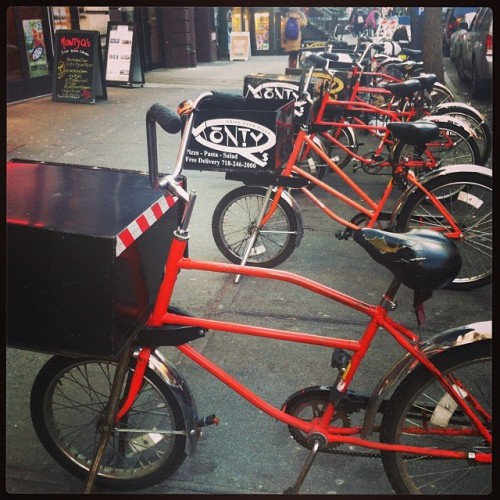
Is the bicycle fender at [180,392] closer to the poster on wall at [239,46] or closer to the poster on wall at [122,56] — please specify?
the poster on wall at [122,56]

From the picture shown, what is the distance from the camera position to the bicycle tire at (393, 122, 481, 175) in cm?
591

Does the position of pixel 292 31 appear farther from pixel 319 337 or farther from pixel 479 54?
pixel 319 337

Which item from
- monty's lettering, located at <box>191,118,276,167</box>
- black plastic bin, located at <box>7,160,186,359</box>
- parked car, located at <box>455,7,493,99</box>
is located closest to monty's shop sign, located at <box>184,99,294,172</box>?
monty's lettering, located at <box>191,118,276,167</box>

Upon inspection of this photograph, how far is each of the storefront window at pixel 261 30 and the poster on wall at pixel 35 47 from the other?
1209 centimetres

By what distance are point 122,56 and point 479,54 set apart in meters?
7.17

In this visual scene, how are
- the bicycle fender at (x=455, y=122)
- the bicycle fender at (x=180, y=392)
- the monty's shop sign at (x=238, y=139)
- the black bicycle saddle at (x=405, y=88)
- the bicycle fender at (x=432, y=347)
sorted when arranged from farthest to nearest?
1. the bicycle fender at (x=455, y=122)
2. the black bicycle saddle at (x=405, y=88)
3. the monty's shop sign at (x=238, y=139)
4. the bicycle fender at (x=180, y=392)
5. the bicycle fender at (x=432, y=347)

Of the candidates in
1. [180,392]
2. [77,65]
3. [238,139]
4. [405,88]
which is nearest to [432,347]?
[180,392]

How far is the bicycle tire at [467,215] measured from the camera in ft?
14.1

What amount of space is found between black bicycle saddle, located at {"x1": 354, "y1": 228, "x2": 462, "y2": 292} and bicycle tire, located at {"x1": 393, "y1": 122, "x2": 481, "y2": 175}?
3.57 m

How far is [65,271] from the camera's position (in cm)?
209

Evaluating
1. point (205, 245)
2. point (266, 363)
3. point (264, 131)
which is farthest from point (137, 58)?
point (266, 363)

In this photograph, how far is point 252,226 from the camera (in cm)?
453

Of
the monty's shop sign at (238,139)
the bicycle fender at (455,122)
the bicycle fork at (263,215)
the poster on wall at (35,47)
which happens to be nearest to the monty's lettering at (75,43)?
the poster on wall at (35,47)
